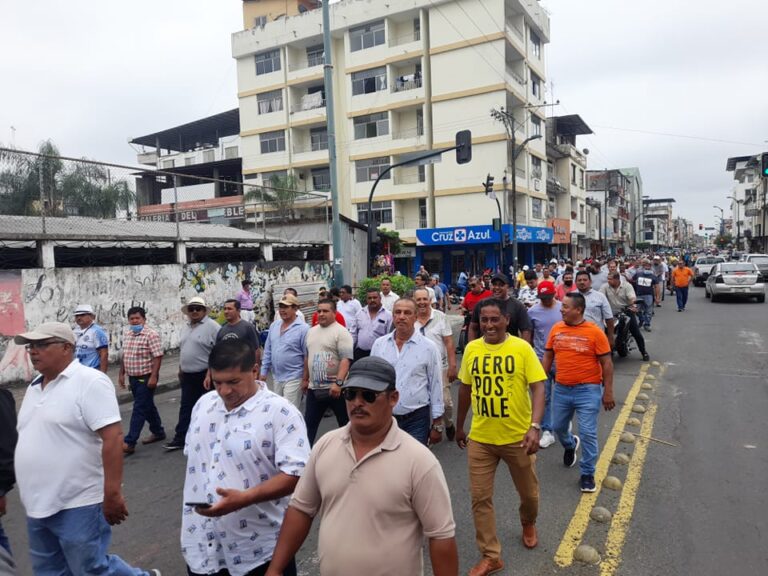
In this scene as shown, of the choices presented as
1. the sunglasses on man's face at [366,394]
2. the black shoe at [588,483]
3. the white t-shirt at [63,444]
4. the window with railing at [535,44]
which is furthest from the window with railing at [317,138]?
the sunglasses on man's face at [366,394]

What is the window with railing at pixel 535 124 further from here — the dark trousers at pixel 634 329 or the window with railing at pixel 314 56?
the dark trousers at pixel 634 329


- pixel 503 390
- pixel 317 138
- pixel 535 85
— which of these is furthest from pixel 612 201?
pixel 503 390

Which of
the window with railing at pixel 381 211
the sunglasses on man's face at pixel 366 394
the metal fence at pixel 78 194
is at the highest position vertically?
the window with railing at pixel 381 211

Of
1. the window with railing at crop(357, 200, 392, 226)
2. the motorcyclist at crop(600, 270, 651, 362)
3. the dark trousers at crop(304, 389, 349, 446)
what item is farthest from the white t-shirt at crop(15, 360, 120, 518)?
the window with railing at crop(357, 200, 392, 226)

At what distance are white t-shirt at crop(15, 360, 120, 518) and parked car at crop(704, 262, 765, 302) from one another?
21.6 m

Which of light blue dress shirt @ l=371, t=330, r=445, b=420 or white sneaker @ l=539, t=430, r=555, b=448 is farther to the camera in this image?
white sneaker @ l=539, t=430, r=555, b=448

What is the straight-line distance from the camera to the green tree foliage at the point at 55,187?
31.8ft

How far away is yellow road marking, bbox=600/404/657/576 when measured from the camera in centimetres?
347

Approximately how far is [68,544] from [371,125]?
3499 cm

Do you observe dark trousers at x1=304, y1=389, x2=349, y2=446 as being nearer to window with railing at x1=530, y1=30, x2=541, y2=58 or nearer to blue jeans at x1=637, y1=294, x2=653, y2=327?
blue jeans at x1=637, y1=294, x2=653, y2=327

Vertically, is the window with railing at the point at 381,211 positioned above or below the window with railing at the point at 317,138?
below

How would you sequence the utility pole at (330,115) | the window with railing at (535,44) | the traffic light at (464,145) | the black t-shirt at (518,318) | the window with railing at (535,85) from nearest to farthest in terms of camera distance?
the black t-shirt at (518,318)
the utility pole at (330,115)
the traffic light at (464,145)
the window with railing at (535,44)
the window with railing at (535,85)

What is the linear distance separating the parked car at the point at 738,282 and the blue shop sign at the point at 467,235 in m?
12.6

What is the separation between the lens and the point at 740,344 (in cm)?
1138
